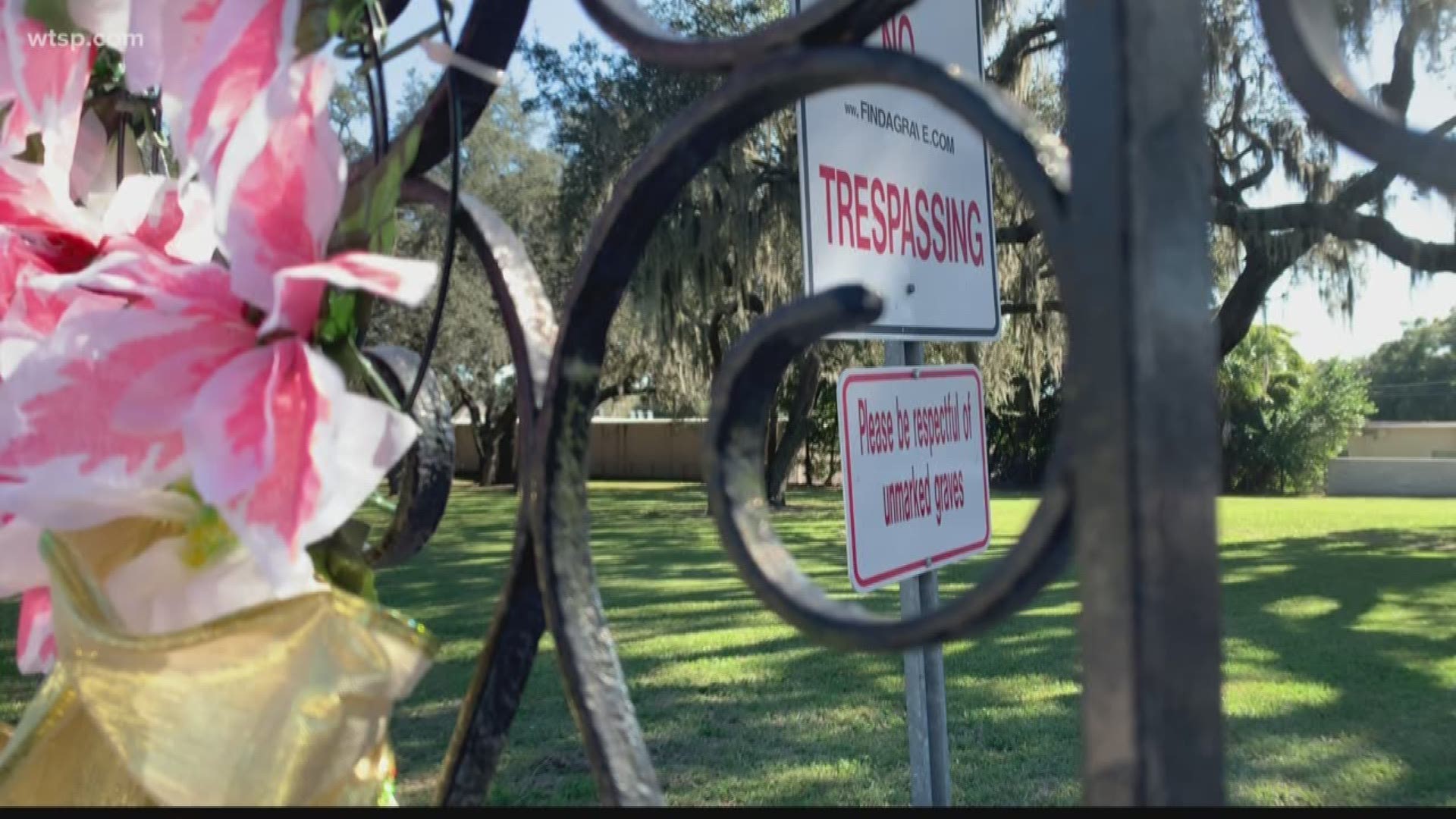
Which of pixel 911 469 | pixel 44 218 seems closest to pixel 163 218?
pixel 44 218

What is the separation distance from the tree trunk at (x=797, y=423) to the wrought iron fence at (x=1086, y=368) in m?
11.4

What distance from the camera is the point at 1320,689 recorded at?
156 inches

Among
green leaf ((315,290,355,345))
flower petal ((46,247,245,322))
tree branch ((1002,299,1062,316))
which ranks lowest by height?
green leaf ((315,290,355,345))

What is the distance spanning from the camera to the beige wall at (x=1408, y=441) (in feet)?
76.3

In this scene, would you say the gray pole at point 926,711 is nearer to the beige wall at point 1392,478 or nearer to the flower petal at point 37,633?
the flower petal at point 37,633

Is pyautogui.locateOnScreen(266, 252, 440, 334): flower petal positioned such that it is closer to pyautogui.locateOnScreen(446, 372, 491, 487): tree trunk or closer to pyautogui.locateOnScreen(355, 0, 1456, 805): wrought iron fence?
pyautogui.locateOnScreen(355, 0, 1456, 805): wrought iron fence

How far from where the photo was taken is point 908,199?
2.15m

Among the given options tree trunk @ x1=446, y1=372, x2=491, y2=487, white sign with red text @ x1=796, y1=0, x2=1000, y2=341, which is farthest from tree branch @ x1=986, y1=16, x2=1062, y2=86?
tree trunk @ x1=446, y1=372, x2=491, y2=487

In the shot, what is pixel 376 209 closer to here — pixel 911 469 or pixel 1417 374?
pixel 911 469

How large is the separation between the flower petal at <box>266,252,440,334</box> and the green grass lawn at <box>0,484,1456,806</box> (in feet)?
3.39

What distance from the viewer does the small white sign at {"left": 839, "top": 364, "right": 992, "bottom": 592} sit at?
194 cm

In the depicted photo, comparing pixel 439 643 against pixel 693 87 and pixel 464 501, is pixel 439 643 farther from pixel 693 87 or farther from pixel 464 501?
pixel 464 501

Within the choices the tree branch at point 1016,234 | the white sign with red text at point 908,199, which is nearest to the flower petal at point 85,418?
the white sign with red text at point 908,199

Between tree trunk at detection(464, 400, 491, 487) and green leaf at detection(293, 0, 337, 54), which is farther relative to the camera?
tree trunk at detection(464, 400, 491, 487)
